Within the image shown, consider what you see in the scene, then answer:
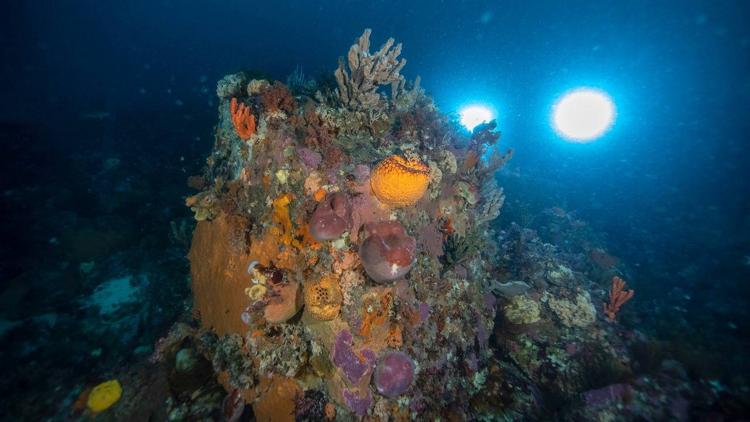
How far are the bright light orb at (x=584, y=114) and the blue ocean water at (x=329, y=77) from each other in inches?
84.3

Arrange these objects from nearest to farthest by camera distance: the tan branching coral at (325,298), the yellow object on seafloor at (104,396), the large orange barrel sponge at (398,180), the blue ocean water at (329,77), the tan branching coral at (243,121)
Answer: the large orange barrel sponge at (398,180) → the tan branching coral at (325,298) → the tan branching coral at (243,121) → the yellow object on seafloor at (104,396) → the blue ocean water at (329,77)

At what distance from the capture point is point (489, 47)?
64.4 m

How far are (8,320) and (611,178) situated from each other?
4254 centimetres

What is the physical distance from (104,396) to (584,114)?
54.6m

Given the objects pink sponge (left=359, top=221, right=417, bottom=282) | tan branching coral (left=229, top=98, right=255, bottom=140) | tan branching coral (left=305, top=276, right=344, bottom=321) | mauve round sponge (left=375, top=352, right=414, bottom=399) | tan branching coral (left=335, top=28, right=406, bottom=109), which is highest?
tan branching coral (left=335, top=28, right=406, bottom=109)

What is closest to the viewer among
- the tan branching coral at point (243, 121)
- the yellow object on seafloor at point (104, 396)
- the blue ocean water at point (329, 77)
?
the tan branching coral at point (243, 121)

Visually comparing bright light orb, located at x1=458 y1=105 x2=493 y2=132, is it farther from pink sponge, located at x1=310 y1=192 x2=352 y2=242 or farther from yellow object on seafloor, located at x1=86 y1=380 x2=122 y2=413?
yellow object on seafloor, located at x1=86 y1=380 x2=122 y2=413

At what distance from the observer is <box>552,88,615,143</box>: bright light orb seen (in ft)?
140

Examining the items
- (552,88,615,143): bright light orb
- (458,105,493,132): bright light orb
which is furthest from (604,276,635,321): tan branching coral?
(552,88,615,143): bright light orb

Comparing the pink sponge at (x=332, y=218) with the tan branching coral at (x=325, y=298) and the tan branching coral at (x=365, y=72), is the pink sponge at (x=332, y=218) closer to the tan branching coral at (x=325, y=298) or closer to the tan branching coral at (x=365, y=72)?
the tan branching coral at (x=325, y=298)

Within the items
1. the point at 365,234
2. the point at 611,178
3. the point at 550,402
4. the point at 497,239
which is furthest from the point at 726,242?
the point at 365,234

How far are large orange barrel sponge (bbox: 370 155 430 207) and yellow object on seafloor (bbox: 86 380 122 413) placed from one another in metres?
5.94

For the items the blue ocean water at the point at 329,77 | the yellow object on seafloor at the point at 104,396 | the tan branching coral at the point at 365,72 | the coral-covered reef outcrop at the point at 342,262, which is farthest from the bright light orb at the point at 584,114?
Result: the yellow object on seafloor at the point at 104,396

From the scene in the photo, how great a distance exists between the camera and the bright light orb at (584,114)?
42812mm
